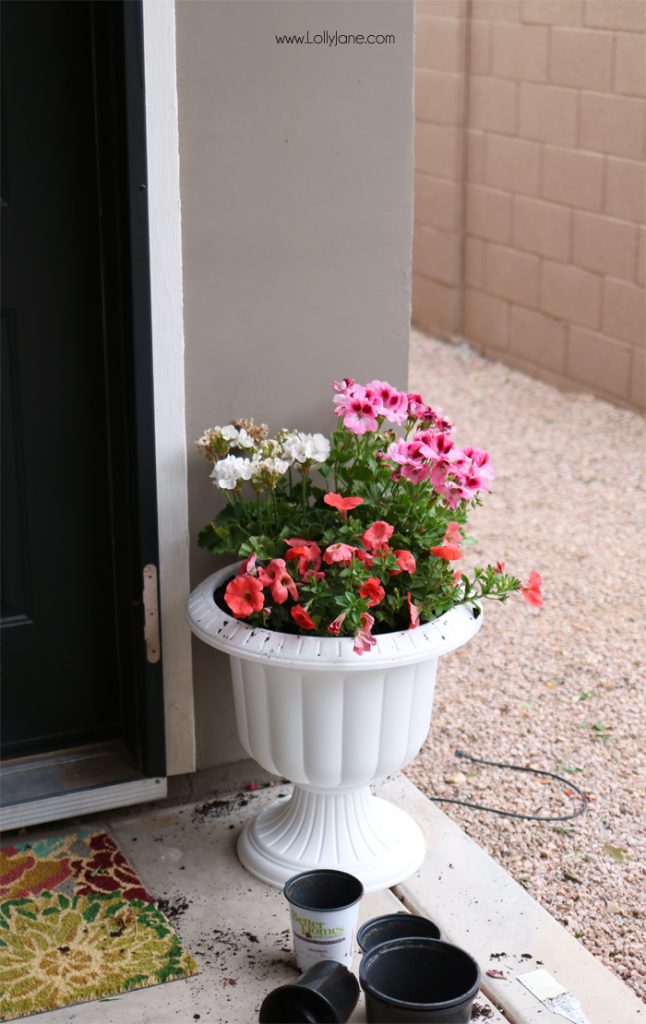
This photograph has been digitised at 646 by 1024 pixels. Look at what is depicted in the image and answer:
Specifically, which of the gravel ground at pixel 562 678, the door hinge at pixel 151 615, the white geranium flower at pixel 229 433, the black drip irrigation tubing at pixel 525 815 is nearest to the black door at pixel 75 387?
the door hinge at pixel 151 615

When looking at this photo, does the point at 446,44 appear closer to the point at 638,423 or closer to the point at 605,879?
the point at 638,423

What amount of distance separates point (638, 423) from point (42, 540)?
3416mm

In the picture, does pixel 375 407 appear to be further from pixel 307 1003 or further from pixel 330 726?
pixel 307 1003

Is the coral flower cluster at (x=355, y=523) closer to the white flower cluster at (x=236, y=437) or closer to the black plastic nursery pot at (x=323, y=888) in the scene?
the white flower cluster at (x=236, y=437)

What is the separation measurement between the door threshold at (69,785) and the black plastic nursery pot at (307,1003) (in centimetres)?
70

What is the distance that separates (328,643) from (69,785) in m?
0.73

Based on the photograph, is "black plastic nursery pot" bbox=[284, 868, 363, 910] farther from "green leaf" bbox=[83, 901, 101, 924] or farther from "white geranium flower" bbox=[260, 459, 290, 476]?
"white geranium flower" bbox=[260, 459, 290, 476]

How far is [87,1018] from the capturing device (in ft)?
6.60

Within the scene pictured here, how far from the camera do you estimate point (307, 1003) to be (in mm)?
1898

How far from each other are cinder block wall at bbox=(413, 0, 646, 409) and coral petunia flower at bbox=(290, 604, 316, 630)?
3.50m

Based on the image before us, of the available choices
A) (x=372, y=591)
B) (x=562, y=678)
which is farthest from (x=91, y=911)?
(x=562, y=678)

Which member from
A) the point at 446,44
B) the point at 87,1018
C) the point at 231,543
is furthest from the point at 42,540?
the point at 446,44

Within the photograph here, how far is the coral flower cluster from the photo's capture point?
7.14 ft

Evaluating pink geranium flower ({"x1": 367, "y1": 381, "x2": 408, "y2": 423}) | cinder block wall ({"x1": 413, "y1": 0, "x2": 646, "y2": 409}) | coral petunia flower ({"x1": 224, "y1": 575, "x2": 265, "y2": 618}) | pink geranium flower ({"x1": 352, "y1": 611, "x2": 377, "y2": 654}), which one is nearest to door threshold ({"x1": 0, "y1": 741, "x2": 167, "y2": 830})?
coral petunia flower ({"x1": 224, "y1": 575, "x2": 265, "y2": 618})
